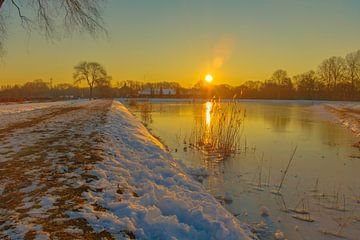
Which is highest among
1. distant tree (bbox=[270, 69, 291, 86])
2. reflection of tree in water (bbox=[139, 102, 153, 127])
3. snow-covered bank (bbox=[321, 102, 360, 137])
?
distant tree (bbox=[270, 69, 291, 86])

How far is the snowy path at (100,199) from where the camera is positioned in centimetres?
320

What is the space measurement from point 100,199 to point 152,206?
0.69m

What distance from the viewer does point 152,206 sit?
396 centimetres

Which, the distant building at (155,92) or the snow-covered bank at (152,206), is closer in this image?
the snow-covered bank at (152,206)

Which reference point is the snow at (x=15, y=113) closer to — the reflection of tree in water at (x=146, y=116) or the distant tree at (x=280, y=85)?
the reflection of tree in water at (x=146, y=116)

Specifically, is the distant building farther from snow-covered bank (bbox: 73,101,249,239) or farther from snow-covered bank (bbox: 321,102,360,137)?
snow-covered bank (bbox: 73,101,249,239)

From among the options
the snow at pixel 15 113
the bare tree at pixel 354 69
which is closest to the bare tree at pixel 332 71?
the bare tree at pixel 354 69

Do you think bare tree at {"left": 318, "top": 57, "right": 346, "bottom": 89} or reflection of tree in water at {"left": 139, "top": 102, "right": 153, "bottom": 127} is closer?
reflection of tree in water at {"left": 139, "top": 102, "right": 153, "bottom": 127}

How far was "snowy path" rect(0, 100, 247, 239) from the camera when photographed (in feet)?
10.5

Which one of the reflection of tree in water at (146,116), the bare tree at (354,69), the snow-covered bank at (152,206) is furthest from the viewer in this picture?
the bare tree at (354,69)

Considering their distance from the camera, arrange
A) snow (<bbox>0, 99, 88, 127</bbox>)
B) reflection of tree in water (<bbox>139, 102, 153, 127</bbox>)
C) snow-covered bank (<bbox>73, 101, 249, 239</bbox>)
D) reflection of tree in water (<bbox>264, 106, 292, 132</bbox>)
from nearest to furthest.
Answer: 1. snow-covered bank (<bbox>73, 101, 249, 239</bbox>)
2. snow (<bbox>0, 99, 88, 127</bbox>)
3. reflection of tree in water (<bbox>264, 106, 292, 132</bbox>)
4. reflection of tree in water (<bbox>139, 102, 153, 127</bbox>)

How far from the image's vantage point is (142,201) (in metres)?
4.11

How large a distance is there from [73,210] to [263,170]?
5548mm

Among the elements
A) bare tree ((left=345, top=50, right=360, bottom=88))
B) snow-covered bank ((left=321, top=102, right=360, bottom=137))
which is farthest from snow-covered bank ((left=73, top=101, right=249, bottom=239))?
bare tree ((left=345, top=50, right=360, bottom=88))
